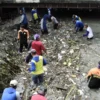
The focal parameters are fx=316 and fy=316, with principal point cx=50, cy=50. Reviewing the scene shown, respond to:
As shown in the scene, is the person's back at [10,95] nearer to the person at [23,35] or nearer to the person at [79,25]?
the person at [23,35]

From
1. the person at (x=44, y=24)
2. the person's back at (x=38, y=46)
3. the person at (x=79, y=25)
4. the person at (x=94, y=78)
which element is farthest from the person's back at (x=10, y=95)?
the person at (x=79, y=25)

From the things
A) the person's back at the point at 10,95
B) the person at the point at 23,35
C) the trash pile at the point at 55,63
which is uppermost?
the person's back at the point at 10,95

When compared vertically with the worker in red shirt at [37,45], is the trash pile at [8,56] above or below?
below

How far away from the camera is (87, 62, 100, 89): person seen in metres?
10.5

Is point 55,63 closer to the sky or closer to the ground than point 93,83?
closer to the ground

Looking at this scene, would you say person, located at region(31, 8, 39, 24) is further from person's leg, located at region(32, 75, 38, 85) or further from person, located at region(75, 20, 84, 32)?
person's leg, located at region(32, 75, 38, 85)

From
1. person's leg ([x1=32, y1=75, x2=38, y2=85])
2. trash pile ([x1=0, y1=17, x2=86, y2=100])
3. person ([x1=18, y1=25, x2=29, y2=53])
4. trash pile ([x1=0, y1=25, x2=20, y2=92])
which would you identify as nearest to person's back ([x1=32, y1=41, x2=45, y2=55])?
trash pile ([x1=0, y1=17, x2=86, y2=100])

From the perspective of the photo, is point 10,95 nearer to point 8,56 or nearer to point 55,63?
point 55,63

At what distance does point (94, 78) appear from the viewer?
34.6ft

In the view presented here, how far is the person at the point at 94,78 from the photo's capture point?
10.5 m

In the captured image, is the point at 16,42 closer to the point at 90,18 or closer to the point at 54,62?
the point at 54,62

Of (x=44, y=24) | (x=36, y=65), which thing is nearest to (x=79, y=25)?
(x=44, y=24)

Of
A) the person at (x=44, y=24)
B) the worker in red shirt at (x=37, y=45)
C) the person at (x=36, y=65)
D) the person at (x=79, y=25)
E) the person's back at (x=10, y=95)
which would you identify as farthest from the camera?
the person at (x=79, y=25)

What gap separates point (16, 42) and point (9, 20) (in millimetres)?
4263
